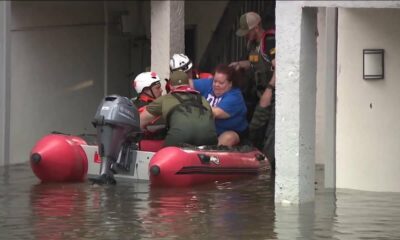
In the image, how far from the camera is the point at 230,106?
12.6 meters

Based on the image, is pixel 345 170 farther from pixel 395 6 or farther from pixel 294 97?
pixel 395 6

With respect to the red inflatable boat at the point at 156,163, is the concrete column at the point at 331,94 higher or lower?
higher

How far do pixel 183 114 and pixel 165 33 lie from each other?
267 cm

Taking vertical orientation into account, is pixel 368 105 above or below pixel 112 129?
above

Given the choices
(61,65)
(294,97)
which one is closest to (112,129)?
(294,97)

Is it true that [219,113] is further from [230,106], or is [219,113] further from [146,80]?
[146,80]

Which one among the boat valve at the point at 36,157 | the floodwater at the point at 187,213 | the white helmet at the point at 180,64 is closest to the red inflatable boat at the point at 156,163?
the boat valve at the point at 36,157

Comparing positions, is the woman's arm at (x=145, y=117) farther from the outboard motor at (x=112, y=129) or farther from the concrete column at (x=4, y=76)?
the concrete column at (x=4, y=76)

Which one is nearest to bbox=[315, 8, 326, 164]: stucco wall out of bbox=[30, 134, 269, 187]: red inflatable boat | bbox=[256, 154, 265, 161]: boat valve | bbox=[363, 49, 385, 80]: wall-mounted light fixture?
bbox=[256, 154, 265, 161]: boat valve

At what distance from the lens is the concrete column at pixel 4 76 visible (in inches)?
532

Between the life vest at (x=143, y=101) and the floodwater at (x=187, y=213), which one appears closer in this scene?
the floodwater at (x=187, y=213)

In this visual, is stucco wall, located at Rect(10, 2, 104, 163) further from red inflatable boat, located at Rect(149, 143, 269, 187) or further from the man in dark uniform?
red inflatable boat, located at Rect(149, 143, 269, 187)

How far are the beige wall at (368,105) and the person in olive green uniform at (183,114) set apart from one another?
186 centimetres

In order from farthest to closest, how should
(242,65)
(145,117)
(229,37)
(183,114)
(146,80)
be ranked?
(229,37) → (242,65) → (146,80) → (145,117) → (183,114)
